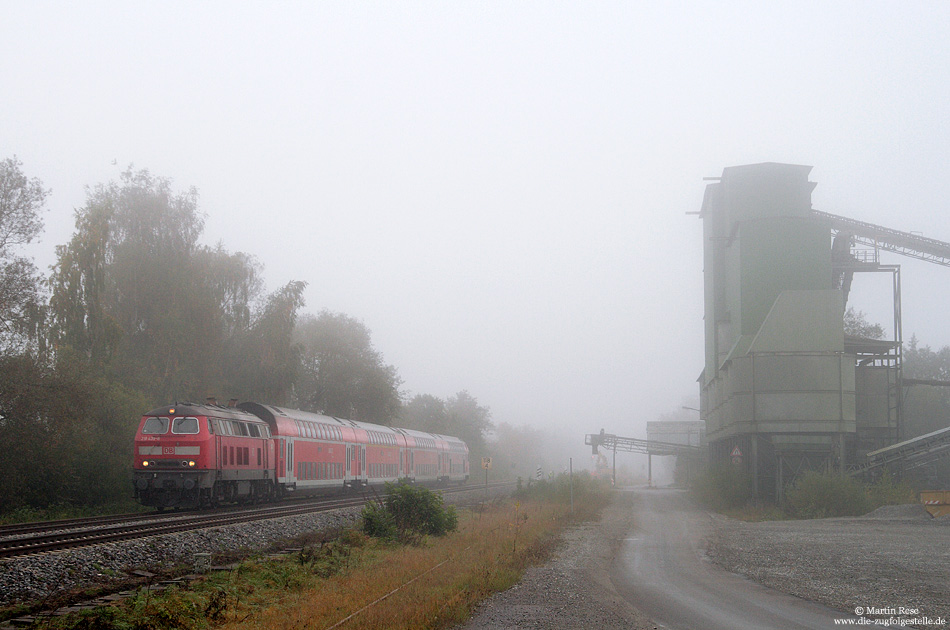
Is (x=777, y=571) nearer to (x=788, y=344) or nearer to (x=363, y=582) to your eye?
(x=363, y=582)

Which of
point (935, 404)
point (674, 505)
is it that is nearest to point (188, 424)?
point (674, 505)

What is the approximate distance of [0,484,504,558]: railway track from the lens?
1663 cm

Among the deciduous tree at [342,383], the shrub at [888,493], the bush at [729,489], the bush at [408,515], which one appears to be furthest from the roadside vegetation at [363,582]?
the deciduous tree at [342,383]

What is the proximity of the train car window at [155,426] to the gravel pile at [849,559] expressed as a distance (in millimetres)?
17513

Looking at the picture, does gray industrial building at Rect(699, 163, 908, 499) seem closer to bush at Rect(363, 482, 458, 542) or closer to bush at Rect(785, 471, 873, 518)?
bush at Rect(785, 471, 873, 518)

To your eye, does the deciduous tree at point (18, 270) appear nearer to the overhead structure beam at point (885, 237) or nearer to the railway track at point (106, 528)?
the railway track at point (106, 528)

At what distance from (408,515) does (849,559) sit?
495 inches

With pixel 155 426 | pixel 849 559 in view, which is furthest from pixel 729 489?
pixel 155 426

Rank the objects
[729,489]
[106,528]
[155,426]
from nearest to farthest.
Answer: [106,528] → [155,426] → [729,489]

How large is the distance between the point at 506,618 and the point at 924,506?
3081 centimetres

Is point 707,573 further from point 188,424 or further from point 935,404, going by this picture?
point 935,404

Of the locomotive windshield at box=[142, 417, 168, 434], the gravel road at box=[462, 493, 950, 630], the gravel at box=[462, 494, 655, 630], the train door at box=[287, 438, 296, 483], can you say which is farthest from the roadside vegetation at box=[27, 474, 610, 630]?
the train door at box=[287, 438, 296, 483]

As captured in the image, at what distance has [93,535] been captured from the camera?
748 inches

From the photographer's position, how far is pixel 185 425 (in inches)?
1046
